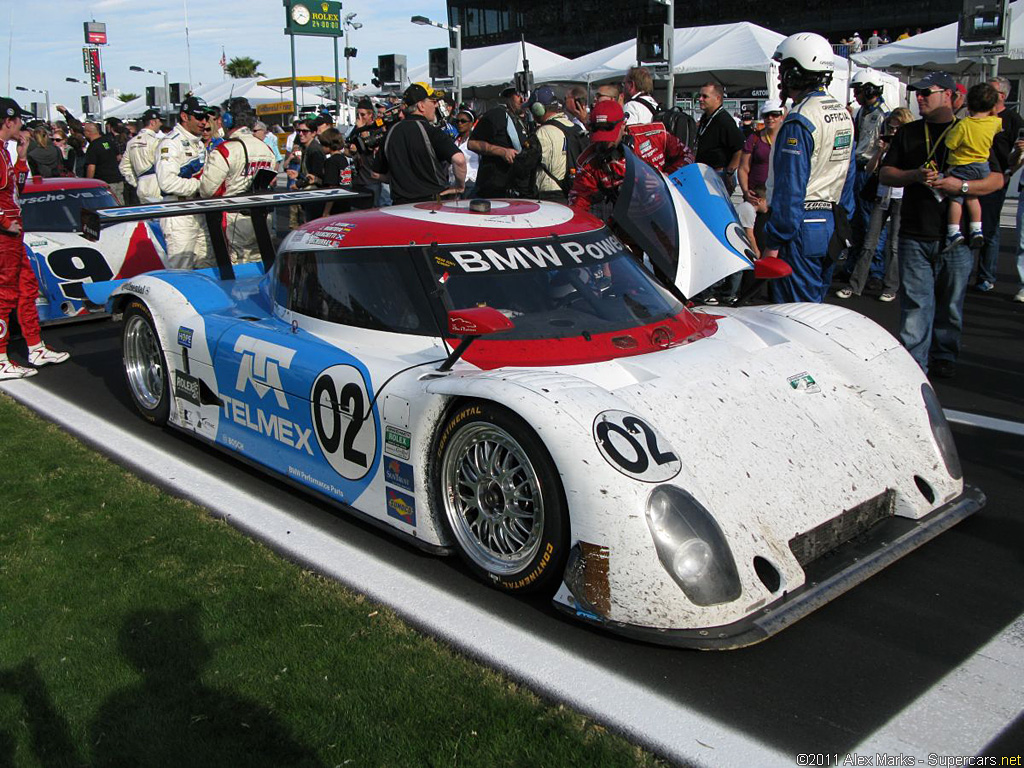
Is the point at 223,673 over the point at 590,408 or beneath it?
beneath

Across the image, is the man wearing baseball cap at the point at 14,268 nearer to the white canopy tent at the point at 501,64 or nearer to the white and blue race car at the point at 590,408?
the white and blue race car at the point at 590,408

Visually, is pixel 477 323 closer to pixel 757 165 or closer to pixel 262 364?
pixel 262 364

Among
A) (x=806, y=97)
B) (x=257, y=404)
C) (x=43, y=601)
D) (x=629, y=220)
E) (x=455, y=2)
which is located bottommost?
(x=43, y=601)

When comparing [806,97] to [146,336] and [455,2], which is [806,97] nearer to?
[146,336]

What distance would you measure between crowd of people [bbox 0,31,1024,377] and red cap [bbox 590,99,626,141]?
0.4 inches

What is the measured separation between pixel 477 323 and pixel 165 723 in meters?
1.72

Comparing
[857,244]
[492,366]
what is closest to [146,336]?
[492,366]

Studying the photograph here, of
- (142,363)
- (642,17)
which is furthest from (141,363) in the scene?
(642,17)

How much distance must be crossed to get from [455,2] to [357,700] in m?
55.9

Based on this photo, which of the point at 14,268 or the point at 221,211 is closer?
the point at 221,211

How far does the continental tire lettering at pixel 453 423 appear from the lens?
3584 mm

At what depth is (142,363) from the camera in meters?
6.02

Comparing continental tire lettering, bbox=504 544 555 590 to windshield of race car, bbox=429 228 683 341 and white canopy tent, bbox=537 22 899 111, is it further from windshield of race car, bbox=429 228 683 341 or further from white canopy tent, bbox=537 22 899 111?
white canopy tent, bbox=537 22 899 111

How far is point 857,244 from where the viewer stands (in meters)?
9.97
